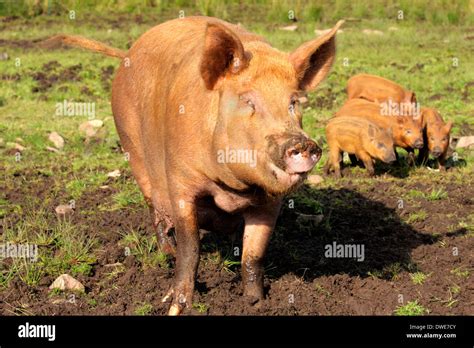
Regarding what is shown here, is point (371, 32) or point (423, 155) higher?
point (371, 32)

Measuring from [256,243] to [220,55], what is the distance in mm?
1329

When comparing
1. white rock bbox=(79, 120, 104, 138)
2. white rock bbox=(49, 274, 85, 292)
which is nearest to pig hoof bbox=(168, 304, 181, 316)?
white rock bbox=(49, 274, 85, 292)

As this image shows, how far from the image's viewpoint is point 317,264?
6.75 meters

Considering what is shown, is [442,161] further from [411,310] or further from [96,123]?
[411,310]

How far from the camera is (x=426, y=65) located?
14.2 metres

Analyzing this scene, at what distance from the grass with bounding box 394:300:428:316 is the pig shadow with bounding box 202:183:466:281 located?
2.20 ft

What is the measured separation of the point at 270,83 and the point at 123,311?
1739 millimetres

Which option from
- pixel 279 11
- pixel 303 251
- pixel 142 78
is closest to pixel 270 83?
pixel 142 78

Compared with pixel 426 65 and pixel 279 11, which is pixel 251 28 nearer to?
pixel 279 11

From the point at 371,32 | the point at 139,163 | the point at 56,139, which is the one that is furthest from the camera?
the point at 371,32

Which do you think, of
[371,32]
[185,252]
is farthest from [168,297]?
[371,32]

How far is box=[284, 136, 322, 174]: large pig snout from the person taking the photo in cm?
465

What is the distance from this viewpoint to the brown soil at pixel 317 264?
5.86 m

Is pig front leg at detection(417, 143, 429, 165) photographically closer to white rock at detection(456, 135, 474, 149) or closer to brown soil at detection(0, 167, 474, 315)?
white rock at detection(456, 135, 474, 149)
